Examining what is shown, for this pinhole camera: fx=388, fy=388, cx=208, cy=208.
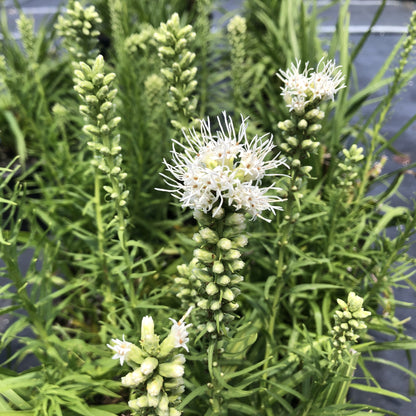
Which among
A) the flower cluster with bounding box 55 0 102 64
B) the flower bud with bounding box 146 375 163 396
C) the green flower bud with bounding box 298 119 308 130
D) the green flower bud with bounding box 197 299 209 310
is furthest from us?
the flower cluster with bounding box 55 0 102 64

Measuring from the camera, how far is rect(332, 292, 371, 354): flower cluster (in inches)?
47.5

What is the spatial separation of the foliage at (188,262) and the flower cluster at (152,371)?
7.7 inches

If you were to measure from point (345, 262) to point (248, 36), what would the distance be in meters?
3.17

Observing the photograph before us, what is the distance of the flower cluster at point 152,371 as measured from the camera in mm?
947

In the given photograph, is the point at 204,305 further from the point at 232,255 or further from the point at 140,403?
the point at 140,403

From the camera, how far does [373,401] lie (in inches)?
75.6

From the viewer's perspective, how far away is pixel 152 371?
38.2 inches

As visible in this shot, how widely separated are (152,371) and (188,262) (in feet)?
3.49

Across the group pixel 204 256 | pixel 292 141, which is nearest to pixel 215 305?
pixel 204 256

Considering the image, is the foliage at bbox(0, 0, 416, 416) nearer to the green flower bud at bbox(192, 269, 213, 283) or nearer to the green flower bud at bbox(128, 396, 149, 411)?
the green flower bud at bbox(192, 269, 213, 283)

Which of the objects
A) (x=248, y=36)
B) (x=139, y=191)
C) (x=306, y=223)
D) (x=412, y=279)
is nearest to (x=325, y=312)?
(x=306, y=223)

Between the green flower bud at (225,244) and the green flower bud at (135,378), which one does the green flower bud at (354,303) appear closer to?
the green flower bud at (225,244)

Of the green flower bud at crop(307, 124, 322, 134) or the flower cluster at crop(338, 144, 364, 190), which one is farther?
the flower cluster at crop(338, 144, 364, 190)

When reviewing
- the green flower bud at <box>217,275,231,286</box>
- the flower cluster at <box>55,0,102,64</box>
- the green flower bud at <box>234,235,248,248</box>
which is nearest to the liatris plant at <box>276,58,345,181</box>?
the green flower bud at <box>234,235,248,248</box>
